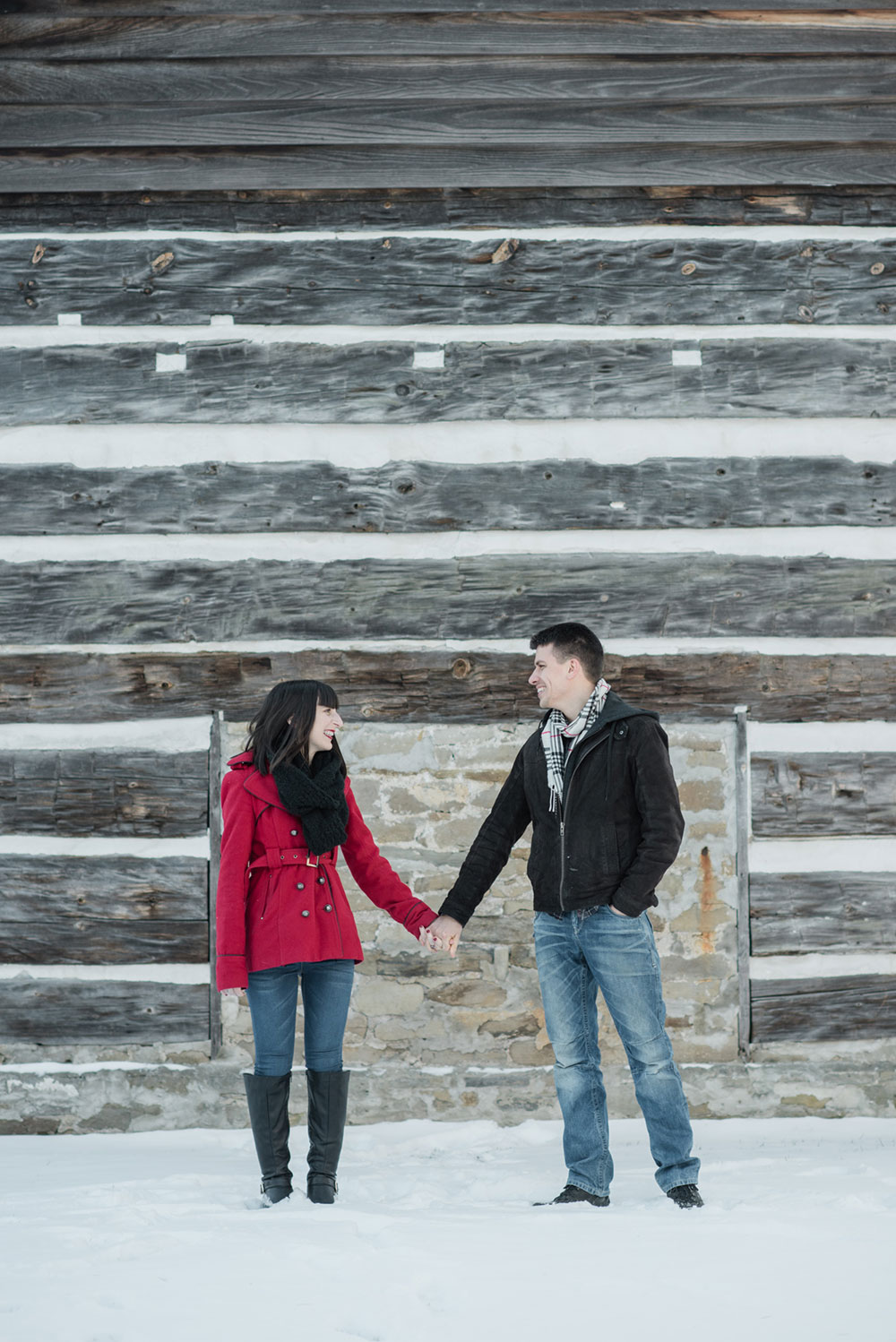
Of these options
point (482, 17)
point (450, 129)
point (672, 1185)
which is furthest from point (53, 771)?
point (482, 17)

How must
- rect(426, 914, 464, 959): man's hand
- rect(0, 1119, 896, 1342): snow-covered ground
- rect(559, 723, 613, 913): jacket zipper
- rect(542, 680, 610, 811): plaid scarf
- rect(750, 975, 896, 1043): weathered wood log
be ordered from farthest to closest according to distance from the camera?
rect(750, 975, 896, 1043): weathered wood log → rect(426, 914, 464, 959): man's hand → rect(542, 680, 610, 811): plaid scarf → rect(559, 723, 613, 913): jacket zipper → rect(0, 1119, 896, 1342): snow-covered ground

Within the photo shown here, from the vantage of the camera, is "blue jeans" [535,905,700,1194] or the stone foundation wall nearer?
"blue jeans" [535,905,700,1194]

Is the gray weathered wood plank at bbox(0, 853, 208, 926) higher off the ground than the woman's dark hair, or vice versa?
the woman's dark hair

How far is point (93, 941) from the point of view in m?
4.73

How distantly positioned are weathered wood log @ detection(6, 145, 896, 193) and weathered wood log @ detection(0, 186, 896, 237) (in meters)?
0.04

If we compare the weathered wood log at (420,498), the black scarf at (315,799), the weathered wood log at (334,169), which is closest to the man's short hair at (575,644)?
the black scarf at (315,799)

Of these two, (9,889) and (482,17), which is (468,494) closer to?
(482,17)

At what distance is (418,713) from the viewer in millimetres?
4758

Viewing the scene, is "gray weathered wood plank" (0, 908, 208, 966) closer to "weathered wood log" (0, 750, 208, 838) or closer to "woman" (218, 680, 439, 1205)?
"weathered wood log" (0, 750, 208, 838)

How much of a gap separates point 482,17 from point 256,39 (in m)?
1.01

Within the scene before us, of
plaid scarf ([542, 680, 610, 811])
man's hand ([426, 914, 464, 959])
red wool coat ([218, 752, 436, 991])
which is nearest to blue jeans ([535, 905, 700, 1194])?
man's hand ([426, 914, 464, 959])

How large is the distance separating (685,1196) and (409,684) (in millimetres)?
2250

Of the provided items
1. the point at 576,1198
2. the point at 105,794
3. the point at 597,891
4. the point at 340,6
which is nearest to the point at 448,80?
the point at 340,6

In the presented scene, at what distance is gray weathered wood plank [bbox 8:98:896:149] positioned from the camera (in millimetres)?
4883
